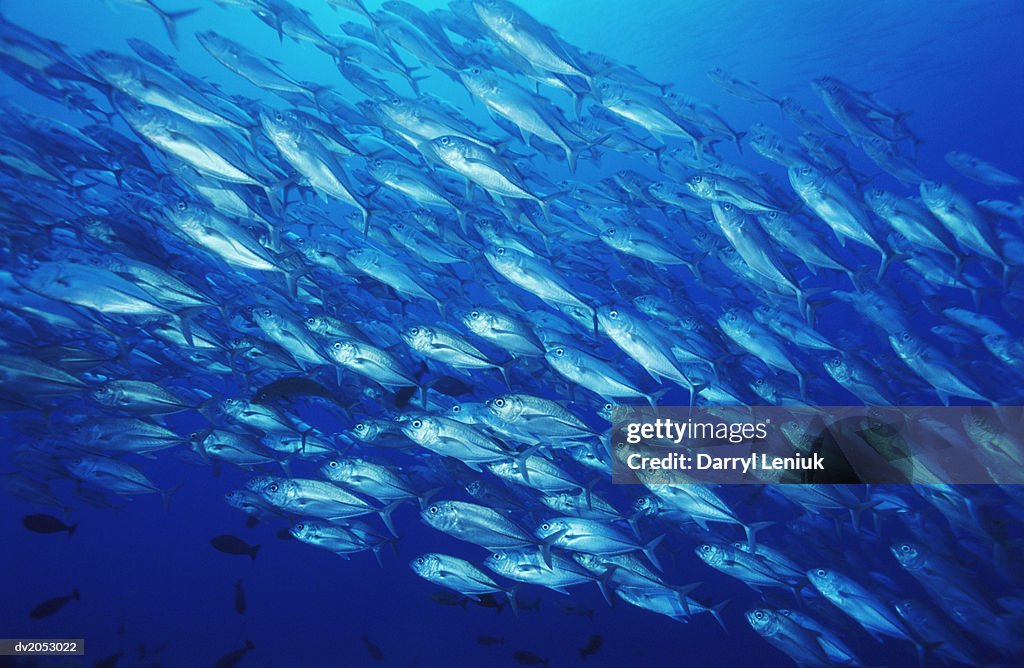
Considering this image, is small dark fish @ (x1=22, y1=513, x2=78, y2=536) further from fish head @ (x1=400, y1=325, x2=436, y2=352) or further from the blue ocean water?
fish head @ (x1=400, y1=325, x2=436, y2=352)

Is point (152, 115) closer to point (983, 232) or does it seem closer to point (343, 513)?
point (343, 513)

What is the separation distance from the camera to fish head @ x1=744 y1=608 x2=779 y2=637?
4.57m

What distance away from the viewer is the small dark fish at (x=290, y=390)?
450 cm

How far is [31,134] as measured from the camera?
4.22 meters

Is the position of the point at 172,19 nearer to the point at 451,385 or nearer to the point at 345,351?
the point at 345,351

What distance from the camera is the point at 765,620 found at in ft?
15.1

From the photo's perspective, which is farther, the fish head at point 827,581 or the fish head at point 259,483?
the fish head at point 259,483

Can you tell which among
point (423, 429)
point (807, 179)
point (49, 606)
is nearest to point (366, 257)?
point (423, 429)

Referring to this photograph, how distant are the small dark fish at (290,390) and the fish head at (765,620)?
3979 millimetres

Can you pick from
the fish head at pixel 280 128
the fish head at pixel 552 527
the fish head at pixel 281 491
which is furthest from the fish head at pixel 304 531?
the fish head at pixel 280 128

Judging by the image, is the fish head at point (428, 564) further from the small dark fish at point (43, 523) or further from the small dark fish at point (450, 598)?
the small dark fish at point (43, 523)

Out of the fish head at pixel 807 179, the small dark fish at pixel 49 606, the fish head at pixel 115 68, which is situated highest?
the fish head at pixel 807 179

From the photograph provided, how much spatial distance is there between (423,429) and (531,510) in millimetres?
2185

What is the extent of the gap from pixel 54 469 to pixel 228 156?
441 cm
